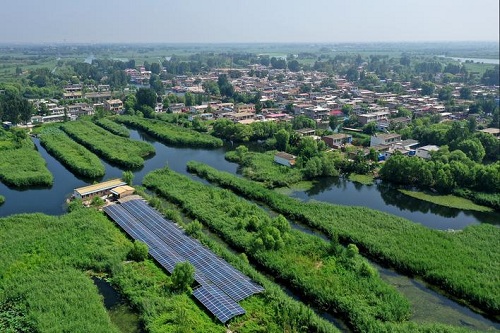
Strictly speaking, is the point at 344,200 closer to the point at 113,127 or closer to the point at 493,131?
the point at 493,131

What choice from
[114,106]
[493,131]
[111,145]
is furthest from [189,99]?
[493,131]

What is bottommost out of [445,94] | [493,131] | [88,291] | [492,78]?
[88,291]

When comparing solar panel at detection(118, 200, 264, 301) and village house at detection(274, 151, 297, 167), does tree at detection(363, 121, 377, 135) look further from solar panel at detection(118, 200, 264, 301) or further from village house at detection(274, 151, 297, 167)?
solar panel at detection(118, 200, 264, 301)

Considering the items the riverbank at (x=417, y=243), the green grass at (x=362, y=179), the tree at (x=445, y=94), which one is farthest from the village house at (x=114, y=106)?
the tree at (x=445, y=94)

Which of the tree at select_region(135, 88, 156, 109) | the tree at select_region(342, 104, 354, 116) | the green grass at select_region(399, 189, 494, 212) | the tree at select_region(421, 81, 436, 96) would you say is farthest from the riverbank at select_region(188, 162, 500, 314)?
the tree at select_region(421, 81, 436, 96)

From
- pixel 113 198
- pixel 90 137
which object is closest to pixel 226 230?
pixel 113 198
